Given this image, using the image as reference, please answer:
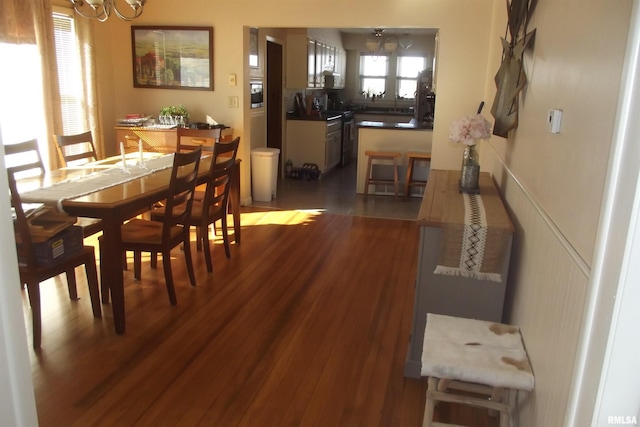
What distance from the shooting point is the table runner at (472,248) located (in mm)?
2215

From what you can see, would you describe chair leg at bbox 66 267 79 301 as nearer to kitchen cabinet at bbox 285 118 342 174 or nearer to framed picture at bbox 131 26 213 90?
framed picture at bbox 131 26 213 90

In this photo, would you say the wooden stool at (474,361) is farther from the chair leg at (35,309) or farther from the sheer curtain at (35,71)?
the sheer curtain at (35,71)

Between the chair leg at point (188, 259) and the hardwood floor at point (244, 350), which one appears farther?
the chair leg at point (188, 259)

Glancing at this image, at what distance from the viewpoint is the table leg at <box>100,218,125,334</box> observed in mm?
2727

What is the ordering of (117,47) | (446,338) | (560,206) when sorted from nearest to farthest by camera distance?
(560,206), (446,338), (117,47)

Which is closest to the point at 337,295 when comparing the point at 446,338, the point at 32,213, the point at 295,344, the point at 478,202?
the point at 295,344

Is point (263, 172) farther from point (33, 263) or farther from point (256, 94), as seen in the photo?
point (33, 263)

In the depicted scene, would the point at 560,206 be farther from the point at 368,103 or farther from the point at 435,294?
the point at 368,103

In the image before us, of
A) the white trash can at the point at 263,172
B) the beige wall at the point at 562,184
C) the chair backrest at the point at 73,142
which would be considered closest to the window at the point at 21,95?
the chair backrest at the point at 73,142

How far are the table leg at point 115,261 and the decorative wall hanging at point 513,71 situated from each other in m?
2.18

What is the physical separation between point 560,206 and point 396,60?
954 centimetres

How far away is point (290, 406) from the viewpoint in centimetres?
226

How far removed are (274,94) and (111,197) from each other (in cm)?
503

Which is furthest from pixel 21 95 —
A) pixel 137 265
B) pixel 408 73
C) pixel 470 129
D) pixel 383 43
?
pixel 408 73
